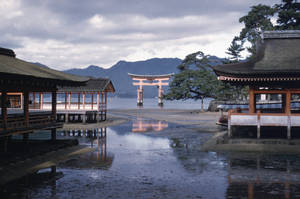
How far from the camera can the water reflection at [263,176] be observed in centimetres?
1095

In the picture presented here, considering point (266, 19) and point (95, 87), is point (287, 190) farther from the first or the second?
point (266, 19)

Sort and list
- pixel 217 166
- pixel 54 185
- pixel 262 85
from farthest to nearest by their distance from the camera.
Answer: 1. pixel 262 85
2. pixel 217 166
3. pixel 54 185

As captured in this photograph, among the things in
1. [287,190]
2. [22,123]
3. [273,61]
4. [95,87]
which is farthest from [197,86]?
[287,190]

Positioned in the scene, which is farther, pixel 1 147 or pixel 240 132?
pixel 240 132

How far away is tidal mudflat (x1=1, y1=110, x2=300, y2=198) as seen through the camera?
11.0 m

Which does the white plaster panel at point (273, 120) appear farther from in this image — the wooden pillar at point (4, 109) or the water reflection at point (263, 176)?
the wooden pillar at point (4, 109)

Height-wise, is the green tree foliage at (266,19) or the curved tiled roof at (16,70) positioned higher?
the green tree foliage at (266,19)

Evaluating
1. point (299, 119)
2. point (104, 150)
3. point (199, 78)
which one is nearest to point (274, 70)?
point (299, 119)

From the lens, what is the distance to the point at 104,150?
20422 millimetres

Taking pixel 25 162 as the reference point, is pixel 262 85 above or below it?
above

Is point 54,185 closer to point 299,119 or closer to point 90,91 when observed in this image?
point 299,119

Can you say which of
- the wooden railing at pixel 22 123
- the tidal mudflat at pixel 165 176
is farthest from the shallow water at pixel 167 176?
the wooden railing at pixel 22 123

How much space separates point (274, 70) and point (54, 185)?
15.2 meters

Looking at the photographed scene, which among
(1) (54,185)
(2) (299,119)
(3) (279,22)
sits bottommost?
(1) (54,185)
